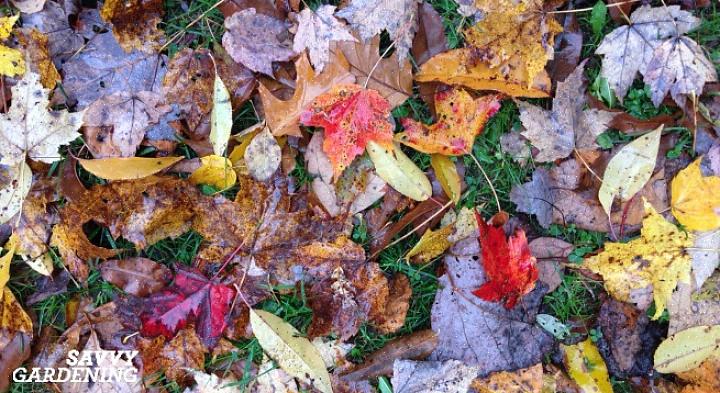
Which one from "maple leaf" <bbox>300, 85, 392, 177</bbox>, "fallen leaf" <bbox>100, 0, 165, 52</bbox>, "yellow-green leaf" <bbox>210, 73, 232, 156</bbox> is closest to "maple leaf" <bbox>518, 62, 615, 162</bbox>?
"maple leaf" <bbox>300, 85, 392, 177</bbox>

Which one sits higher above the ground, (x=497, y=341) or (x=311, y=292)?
(x=311, y=292)

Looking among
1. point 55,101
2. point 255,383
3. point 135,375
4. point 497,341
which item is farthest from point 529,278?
point 55,101

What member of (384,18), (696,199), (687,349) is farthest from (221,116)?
(687,349)

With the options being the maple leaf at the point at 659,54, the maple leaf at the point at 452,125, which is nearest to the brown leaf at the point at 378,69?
the maple leaf at the point at 452,125

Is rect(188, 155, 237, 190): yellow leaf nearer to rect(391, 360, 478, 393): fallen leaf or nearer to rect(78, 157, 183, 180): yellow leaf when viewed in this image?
rect(78, 157, 183, 180): yellow leaf

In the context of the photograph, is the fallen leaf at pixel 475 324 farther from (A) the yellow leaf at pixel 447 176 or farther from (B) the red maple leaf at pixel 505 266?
(A) the yellow leaf at pixel 447 176

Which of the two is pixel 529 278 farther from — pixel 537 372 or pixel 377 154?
pixel 377 154
